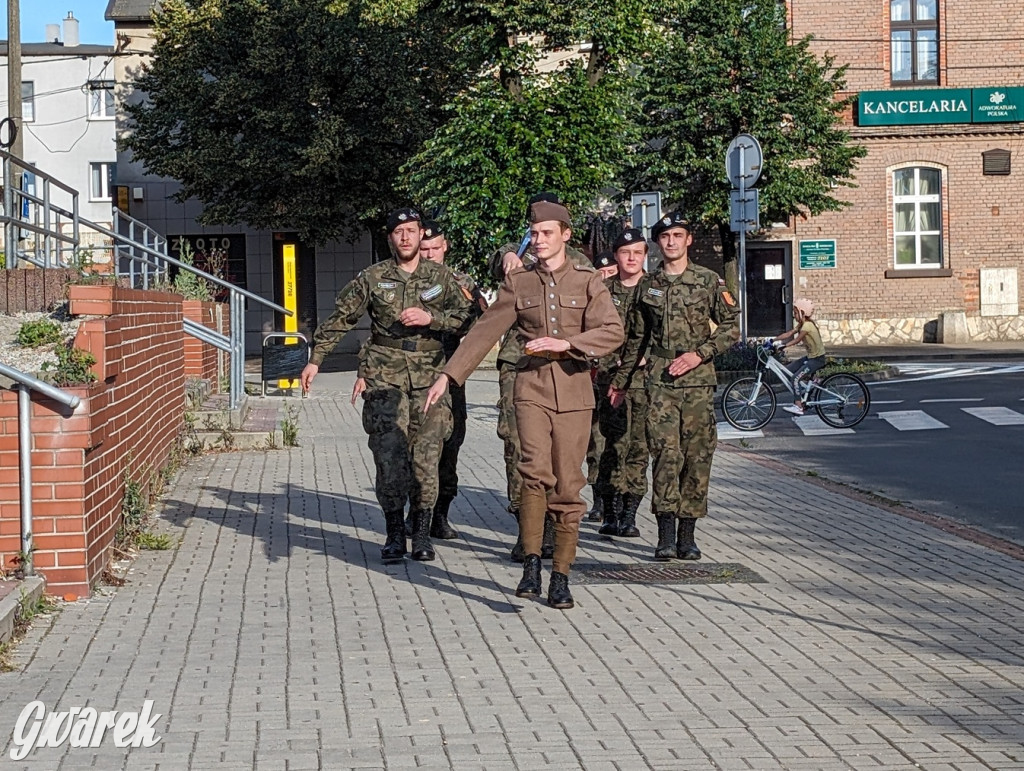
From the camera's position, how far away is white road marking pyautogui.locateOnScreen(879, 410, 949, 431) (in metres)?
17.2

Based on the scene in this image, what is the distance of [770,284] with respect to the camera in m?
Result: 37.8

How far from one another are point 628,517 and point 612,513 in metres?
0.14

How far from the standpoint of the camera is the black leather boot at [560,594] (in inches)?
283

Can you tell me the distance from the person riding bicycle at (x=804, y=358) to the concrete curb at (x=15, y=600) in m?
12.3

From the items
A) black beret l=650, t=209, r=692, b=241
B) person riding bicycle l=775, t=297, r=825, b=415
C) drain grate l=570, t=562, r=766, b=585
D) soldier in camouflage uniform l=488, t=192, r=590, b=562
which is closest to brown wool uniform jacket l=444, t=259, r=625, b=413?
soldier in camouflage uniform l=488, t=192, r=590, b=562

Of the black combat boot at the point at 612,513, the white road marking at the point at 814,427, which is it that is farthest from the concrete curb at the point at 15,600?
the white road marking at the point at 814,427

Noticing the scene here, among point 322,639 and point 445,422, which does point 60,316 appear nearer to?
point 445,422

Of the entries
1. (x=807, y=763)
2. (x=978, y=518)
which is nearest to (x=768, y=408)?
(x=978, y=518)

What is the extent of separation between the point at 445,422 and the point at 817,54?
3133 centimetres

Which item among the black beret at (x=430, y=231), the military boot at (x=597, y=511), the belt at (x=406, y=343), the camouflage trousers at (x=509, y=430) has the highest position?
the black beret at (x=430, y=231)

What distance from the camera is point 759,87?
1326 inches

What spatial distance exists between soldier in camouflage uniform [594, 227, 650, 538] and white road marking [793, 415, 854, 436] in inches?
317

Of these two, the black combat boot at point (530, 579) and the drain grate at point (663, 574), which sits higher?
the black combat boot at point (530, 579)

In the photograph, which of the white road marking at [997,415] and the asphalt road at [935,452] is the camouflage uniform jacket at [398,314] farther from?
the white road marking at [997,415]
